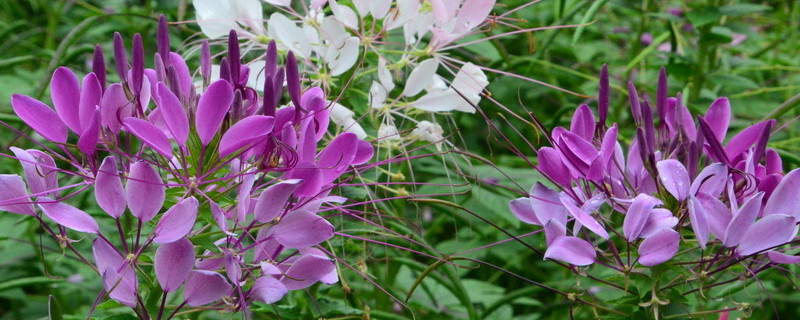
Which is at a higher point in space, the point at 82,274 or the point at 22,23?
the point at 22,23

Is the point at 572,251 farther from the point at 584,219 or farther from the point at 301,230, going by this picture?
the point at 301,230

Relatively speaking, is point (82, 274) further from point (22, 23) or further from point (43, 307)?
point (22, 23)

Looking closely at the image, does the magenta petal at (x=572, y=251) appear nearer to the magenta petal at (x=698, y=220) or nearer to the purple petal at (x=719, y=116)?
the magenta petal at (x=698, y=220)

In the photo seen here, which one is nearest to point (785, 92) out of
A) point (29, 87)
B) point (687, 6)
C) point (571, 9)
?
point (687, 6)

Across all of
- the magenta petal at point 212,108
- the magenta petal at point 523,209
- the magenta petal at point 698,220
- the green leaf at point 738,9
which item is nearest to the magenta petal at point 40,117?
the magenta petal at point 212,108

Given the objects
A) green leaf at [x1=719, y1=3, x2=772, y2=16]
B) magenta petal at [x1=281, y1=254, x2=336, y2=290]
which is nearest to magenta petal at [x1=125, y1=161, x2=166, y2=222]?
magenta petal at [x1=281, y1=254, x2=336, y2=290]

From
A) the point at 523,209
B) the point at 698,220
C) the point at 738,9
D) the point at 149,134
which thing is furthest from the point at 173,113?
the point at 738,9
